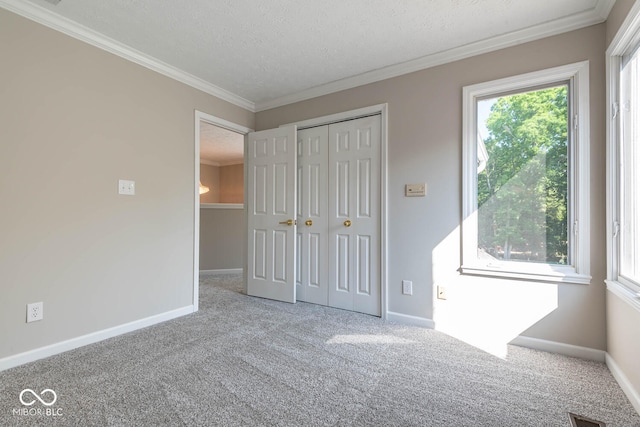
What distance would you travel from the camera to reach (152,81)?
2740 mm

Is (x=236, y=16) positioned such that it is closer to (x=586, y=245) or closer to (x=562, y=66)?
(x=562, y=66)

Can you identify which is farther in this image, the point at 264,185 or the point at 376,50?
the point at 264,185

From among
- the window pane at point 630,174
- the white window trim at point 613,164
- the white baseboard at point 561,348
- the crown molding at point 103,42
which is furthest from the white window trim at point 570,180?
the crown molding at point 103,42

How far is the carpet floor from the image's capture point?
1443 mm

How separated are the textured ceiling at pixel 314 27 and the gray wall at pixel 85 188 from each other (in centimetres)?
31

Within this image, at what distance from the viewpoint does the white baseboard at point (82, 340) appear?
1.92 meters

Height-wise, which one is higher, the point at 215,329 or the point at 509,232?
the point at 509,232

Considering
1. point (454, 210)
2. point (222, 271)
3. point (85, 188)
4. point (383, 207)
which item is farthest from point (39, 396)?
point (222, 271)

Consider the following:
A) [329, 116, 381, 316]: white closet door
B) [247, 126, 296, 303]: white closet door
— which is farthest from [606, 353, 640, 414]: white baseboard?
[247, 126, 296, 303]: white closet door

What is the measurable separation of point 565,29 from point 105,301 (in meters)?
4.14

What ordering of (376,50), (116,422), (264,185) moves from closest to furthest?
(116,422), (376,50), (264,185)

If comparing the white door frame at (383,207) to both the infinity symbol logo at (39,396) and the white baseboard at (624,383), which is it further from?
the infinity symbol logo at (39,396)

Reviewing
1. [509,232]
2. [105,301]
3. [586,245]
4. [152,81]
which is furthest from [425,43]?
[105,301]

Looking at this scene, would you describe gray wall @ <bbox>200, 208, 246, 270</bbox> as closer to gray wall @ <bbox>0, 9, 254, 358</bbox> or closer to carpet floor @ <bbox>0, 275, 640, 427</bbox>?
gray wall @ <bbox>0, 9, 254, 358</bbox>
